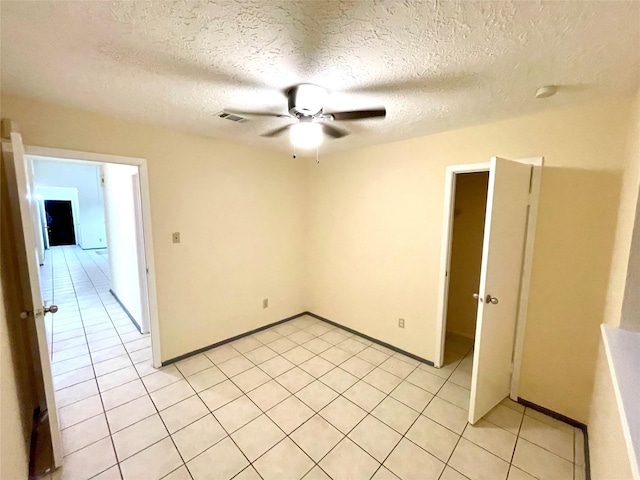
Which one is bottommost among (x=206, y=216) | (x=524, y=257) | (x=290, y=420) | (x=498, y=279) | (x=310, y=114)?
(x=290, y=420)

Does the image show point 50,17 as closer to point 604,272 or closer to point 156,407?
point 156,407

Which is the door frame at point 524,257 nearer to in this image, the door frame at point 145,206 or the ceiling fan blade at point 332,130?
the ceiling fan blade at point 332,130

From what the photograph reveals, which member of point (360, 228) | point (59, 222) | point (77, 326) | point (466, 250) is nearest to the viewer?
point (360, 228)

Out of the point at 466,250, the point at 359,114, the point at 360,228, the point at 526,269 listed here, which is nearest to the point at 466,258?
the point at 466,250

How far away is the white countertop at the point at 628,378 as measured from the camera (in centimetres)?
74

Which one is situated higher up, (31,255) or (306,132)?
(306,132)

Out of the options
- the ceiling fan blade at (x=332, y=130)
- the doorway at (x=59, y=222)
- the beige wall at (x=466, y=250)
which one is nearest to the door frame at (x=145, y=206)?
the ceiling fan blade at (x=332, y=130)

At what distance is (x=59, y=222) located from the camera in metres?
10.4

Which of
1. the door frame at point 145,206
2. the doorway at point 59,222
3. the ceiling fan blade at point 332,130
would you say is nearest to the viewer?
the ceiling fan blade at point 332,130

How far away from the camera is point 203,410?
2.12m

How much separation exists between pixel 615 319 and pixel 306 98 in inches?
83.9

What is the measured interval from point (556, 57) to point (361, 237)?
224 cm

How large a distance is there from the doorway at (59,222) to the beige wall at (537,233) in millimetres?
11912

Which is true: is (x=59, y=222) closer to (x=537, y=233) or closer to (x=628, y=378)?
(x=537, y=233)
